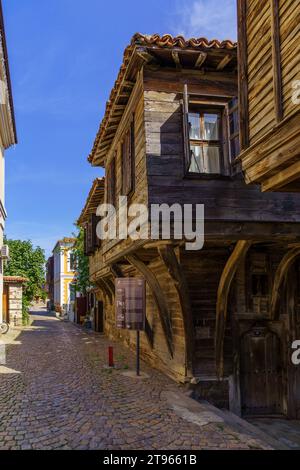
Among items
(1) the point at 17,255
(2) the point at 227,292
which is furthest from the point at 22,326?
(2) the point at 227,292

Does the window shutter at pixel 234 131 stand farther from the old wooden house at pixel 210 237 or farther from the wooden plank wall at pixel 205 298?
the wooden plank wall at pixel 205 298

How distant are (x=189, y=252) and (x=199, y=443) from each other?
12.9 ft

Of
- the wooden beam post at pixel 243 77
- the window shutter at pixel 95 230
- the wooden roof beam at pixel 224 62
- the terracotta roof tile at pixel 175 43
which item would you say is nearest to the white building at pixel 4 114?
the window shutter at pixel 95 230

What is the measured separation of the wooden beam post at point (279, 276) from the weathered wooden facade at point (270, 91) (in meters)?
3.33

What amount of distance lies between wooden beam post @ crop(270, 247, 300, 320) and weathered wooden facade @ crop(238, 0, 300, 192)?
131 inches

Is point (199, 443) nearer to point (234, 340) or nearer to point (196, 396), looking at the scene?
point (196, 396)

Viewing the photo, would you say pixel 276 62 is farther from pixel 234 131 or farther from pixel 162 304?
pixel 162 304

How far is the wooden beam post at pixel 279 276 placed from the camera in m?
8.41

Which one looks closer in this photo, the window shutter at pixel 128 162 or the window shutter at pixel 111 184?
the window shutter at pixel 128 162

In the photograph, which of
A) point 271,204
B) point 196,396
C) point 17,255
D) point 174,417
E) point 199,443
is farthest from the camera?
point 17,255

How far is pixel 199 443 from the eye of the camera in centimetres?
507

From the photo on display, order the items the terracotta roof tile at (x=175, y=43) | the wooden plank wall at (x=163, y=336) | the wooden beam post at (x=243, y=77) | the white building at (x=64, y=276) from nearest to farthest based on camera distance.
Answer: the wooden beam post at (x=243, y=77) → the terracotta roof tile at (x=175, y=43) → the wooden plank wall at (x=163, y=336) → the white building at (x=64, y=276)

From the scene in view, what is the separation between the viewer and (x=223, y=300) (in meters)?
8.16

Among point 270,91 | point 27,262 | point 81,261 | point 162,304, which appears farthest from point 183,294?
point 27,262
